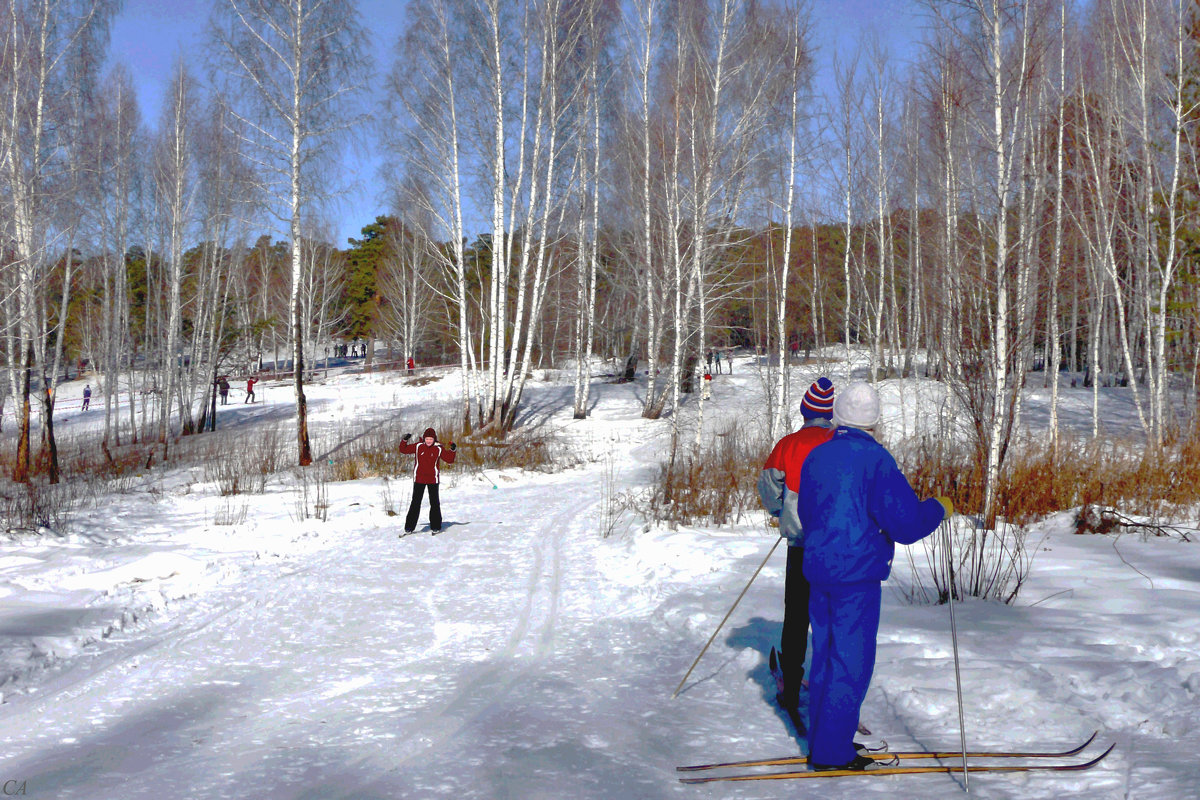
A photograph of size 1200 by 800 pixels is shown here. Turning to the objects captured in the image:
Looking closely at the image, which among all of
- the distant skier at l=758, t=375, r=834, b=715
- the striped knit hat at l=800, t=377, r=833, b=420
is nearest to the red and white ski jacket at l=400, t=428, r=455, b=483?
the distant skier at l=758, t=375, r=834, b=715

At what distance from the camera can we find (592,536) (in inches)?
Answer: 401

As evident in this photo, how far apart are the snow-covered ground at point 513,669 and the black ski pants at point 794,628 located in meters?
0.22

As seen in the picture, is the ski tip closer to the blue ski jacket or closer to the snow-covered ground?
the snow-covered ground

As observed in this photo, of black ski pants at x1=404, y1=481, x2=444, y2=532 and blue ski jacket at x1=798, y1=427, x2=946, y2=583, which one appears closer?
blue ski jacket at x1=798, y1=427, x2=946, y2=583

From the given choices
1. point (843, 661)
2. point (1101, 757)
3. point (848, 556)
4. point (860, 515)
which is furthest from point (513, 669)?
point (1101, 757)

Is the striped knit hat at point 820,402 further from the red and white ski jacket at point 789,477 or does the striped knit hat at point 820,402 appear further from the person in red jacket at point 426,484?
the person in red jacket at point 426,484

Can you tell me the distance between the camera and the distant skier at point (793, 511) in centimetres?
415

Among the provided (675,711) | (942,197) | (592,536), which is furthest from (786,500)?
(942,197)

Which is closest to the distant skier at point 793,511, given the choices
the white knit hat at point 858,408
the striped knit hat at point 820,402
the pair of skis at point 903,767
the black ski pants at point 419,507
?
the striped knit hat at point 820,402

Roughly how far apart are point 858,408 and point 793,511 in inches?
35.9

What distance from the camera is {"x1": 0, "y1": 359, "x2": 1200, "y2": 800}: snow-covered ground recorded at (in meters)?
3.33

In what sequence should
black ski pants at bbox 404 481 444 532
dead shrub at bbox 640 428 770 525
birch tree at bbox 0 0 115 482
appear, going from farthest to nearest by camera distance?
birch tree at bbox 0 0 115 482 → dead shrub at bbox 640 428 770 525 → black ski pants at bbox 404 481 444 532

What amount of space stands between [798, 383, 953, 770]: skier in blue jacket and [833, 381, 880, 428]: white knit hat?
37mm

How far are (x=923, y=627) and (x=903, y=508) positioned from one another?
2.42 meters
